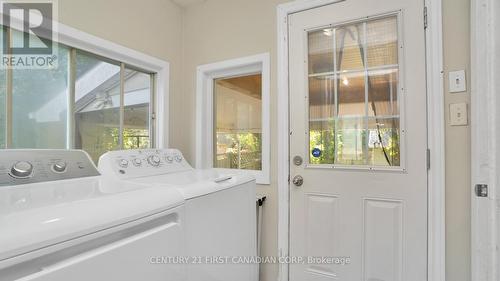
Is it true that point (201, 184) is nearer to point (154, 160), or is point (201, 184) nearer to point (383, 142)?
point (154, 160)

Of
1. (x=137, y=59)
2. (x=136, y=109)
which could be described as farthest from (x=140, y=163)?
(x=137, y=59)

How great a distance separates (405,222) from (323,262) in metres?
0.56

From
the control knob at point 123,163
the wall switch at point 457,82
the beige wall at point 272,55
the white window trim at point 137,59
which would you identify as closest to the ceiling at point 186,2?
the beige wall at point 272,55

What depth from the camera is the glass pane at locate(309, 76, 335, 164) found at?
1.63 meters

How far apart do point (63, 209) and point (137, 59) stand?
4.73 ft

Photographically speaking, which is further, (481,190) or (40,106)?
(40,106)

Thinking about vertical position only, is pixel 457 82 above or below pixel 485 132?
above

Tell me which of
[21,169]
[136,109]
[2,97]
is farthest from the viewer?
[136,109]

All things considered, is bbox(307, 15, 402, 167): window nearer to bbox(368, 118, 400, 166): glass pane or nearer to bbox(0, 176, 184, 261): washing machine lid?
bbox(368, 118, 400, 166): glass pane

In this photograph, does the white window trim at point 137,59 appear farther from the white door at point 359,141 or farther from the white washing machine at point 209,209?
the white door at point 359,141

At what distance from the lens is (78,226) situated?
60 cm

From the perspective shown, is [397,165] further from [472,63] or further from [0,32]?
[0,32]

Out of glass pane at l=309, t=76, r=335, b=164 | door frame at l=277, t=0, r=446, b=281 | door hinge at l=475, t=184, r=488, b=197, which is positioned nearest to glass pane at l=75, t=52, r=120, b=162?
glass pane at l=309, t=76, r=335, b=164

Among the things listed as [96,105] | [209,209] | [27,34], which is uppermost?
[27,34]
